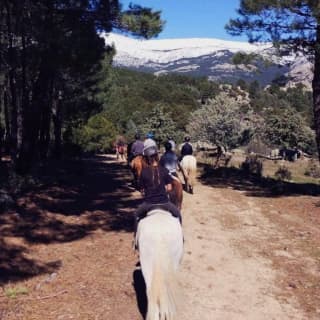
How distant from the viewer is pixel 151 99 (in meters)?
86.1

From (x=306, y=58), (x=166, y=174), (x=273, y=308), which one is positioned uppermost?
(x=306, y=58)

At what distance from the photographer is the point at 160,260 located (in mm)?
6059

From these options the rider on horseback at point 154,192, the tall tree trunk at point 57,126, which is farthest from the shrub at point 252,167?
the rider on horseback at point 154,192

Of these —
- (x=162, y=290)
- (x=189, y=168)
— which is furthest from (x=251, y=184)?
(x=162, y=290)

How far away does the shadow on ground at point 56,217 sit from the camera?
9.23 meters

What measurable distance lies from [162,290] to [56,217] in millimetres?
7190

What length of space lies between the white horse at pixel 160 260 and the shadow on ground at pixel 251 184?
463 inches

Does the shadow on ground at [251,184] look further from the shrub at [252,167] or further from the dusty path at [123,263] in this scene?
the dusty path at [123,263]

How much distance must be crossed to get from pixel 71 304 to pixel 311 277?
4.15 metres

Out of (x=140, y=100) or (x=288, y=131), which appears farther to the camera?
(x=140, y=100)

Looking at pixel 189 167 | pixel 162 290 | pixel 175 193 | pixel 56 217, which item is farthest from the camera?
pixel 189 167

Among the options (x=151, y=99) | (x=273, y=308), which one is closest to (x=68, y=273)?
(x=273, y=308)

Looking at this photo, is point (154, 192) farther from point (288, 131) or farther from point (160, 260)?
point (288, 131)

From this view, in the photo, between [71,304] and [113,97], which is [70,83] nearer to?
[113,97]
